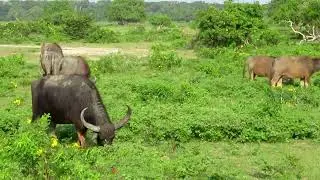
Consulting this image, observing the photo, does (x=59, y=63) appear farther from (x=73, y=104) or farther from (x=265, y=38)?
(x=265, y=38)

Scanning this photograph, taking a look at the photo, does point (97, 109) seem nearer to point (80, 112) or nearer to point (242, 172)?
point (80, 112)

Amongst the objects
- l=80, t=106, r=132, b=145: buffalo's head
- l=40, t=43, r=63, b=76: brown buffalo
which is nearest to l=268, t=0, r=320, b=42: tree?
l=40, t=43, r=63, b=76: brown buffalo

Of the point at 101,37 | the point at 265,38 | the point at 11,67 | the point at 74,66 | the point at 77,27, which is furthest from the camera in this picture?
the point at 77,27

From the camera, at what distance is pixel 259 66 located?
18172 mm

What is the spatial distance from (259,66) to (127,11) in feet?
180

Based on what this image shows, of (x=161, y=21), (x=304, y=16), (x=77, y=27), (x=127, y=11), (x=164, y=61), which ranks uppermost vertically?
(x=304, y=16)

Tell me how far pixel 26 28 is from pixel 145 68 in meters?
21.7

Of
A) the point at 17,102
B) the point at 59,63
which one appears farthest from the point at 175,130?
the point at 59,63

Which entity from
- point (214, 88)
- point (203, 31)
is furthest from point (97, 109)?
point (203, 31)

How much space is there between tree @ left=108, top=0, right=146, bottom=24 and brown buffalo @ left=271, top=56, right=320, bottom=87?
2205 inches

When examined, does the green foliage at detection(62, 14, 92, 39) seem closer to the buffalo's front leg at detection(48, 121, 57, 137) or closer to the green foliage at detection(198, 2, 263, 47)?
the green foliage at detection(198, 2, 263, 47)

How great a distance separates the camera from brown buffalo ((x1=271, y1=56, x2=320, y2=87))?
16.7m

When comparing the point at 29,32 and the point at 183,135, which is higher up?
the point at 183,135

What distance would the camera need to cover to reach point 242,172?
8.53m
